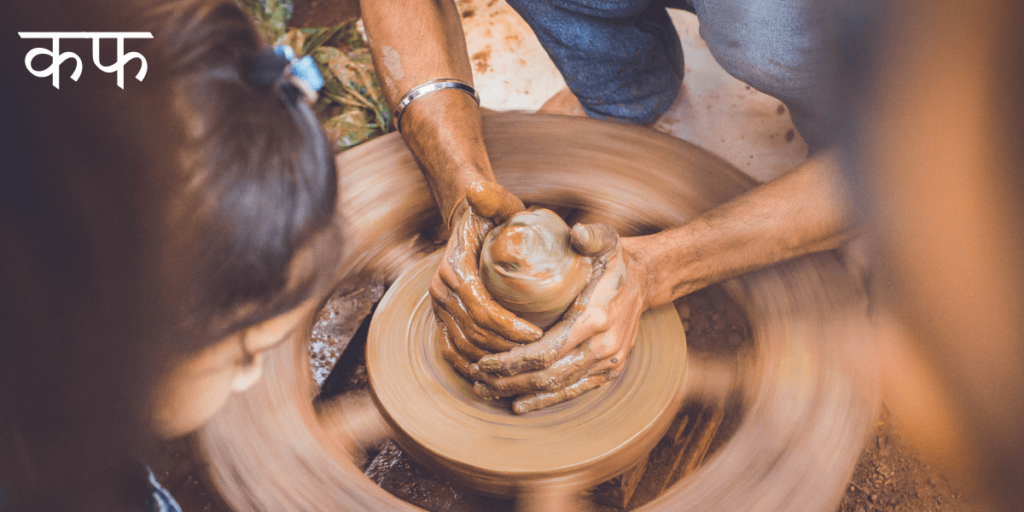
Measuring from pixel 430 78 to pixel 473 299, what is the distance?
0.92m

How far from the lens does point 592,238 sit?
3.87ft

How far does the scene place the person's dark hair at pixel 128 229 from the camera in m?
0.91

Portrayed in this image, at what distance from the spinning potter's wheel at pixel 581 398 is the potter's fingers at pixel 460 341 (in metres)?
0.34

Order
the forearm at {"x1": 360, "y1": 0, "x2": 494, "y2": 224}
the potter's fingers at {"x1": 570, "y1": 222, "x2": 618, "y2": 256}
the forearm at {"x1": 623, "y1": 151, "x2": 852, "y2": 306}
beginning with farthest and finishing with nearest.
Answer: the forearm at {"x1": 360, "y1": 0, "x2": 494, "y2": 224} < the forearm at {"x1": 623, "y1": 151, "x2": 852, "y2": 306} < the potter's fingers at {"x1": 570, "y1": 222, "x2": 618, "y2": 256}

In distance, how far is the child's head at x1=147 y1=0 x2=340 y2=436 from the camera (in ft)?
4.91

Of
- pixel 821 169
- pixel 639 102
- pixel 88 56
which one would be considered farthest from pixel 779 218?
pixel 88 56

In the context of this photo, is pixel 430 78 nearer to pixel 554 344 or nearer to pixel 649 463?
pixel 554 344

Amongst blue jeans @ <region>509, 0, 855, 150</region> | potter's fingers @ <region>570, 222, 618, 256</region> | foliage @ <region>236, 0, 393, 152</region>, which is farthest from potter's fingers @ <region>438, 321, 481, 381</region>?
Result: foliage @ <region>236, 0, 393, 152</region>

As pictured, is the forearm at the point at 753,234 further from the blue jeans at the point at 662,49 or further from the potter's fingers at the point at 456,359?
the potter's fingers at the point at 456,359

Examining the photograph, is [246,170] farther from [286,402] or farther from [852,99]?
[852,99]

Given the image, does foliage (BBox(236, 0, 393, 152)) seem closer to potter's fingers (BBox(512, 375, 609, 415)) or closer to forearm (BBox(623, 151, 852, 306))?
forearm (BBox(623, 151, 852, 306))

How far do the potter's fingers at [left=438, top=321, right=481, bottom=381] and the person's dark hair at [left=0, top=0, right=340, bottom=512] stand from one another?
0.55 meters

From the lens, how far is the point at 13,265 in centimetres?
88

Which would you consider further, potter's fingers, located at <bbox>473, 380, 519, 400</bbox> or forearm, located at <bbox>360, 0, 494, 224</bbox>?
forearm, located at <bbox>360, 0, 494, 224</bbox>
